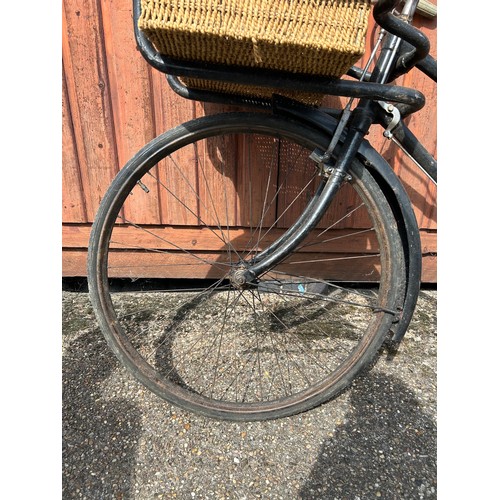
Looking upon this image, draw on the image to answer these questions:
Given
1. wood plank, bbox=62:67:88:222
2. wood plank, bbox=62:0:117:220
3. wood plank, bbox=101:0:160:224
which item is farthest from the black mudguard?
wood plank, bbox=62:67:88:222

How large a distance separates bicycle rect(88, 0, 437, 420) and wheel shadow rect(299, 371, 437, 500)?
154 millimetres

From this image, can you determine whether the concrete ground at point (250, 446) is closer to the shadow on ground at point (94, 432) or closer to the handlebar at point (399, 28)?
Result: the shadow on ground at point (94, 432)

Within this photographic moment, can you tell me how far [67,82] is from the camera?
1593 millimetres

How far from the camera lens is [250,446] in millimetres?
1173

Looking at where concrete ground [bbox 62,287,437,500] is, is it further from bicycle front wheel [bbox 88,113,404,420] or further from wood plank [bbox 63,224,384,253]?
wood plank [bbox 63,224,384,253]

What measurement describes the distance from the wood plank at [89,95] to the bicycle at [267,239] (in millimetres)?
200

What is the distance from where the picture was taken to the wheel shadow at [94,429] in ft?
3.51

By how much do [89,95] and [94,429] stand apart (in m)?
1.37

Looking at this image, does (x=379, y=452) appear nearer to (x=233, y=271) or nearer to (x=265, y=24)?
(x=233, y=271)

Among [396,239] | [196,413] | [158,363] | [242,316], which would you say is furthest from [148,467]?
[396,239]

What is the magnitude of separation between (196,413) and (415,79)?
166 centimetres

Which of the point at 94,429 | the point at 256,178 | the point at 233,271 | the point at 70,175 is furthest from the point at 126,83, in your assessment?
the point at 94,429

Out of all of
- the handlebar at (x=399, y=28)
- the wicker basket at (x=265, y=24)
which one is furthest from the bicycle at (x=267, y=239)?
the wicker basket at (x=265, y=24)

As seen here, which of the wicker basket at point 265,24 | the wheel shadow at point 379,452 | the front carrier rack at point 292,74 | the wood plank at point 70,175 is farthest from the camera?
the wood plank at point 70,175
